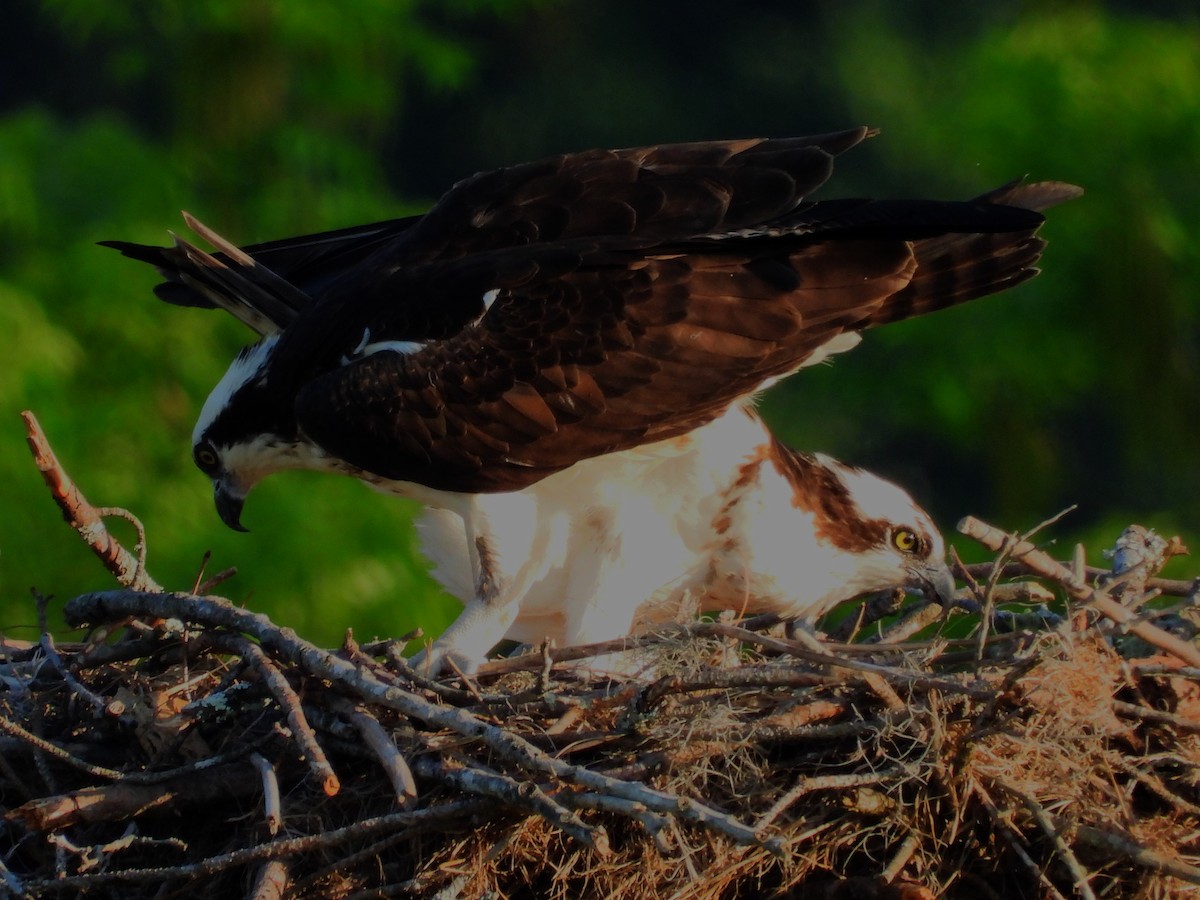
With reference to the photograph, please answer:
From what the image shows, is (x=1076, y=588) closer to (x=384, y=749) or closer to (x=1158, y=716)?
(x=1158, y=716)

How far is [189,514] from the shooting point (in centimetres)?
842

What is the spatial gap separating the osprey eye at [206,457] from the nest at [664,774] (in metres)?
0.77

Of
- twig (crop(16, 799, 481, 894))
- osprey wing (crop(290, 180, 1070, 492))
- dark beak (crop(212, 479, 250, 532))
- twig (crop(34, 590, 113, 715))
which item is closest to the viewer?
twig (crop(16, 799, 481, 894))

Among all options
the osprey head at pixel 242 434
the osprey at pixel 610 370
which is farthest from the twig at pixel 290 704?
the osprey head at pixel 242 434

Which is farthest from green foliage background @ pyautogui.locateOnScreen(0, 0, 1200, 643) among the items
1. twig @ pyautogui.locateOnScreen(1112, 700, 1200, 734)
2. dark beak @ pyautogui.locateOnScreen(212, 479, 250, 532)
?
twig @ pyautogui.locateOnScreen(1112, 700, 1200, 734)

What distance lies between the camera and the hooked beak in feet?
16.1

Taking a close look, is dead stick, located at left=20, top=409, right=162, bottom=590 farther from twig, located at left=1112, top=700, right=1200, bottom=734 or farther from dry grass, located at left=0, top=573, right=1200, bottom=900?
twig, located at left=1112, top=700, right=1200, bottom=734

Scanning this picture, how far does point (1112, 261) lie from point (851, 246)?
5.49 metres

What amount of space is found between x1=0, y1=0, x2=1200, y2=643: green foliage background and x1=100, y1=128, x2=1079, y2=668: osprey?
10.6 feet

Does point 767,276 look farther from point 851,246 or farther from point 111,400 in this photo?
point 111,400

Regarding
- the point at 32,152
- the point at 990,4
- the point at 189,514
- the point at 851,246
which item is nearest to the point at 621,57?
the point at 990,4

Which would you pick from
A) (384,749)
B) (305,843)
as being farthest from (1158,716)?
(305,843)

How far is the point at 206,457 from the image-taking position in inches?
198

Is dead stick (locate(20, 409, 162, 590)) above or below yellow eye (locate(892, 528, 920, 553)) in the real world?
above
